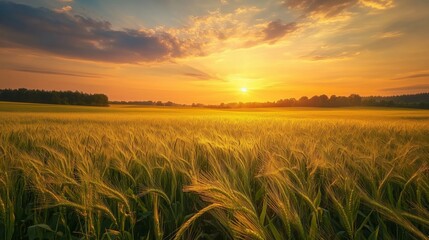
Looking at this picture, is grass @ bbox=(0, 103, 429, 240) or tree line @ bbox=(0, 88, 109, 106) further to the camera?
tree line @ bbox=(0, 88, 109, 106)

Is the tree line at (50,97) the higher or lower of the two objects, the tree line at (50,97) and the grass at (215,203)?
the higher

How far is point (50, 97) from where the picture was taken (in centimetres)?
6719

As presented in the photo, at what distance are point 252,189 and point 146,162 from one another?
90 cm

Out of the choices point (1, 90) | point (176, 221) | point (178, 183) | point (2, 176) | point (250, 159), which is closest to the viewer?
point (176, 221)

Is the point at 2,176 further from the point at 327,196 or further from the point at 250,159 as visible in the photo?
the point at 327,196

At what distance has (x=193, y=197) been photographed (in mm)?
1903

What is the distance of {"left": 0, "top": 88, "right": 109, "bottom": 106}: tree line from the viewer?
220 ft

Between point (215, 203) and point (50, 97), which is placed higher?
point (50, 97)

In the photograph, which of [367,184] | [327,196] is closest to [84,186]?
[327,196]

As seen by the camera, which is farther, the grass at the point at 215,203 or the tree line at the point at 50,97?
the tree line at the point at 50,97

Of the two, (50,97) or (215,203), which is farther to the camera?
(50,97)

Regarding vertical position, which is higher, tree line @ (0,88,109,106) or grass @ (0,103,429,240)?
tree line @ (0,88,109,106)

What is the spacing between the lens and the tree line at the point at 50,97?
66938 millimetres

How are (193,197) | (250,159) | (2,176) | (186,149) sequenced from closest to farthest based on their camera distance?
(2,176)
(193,197)
(250,159)
(186,149)
